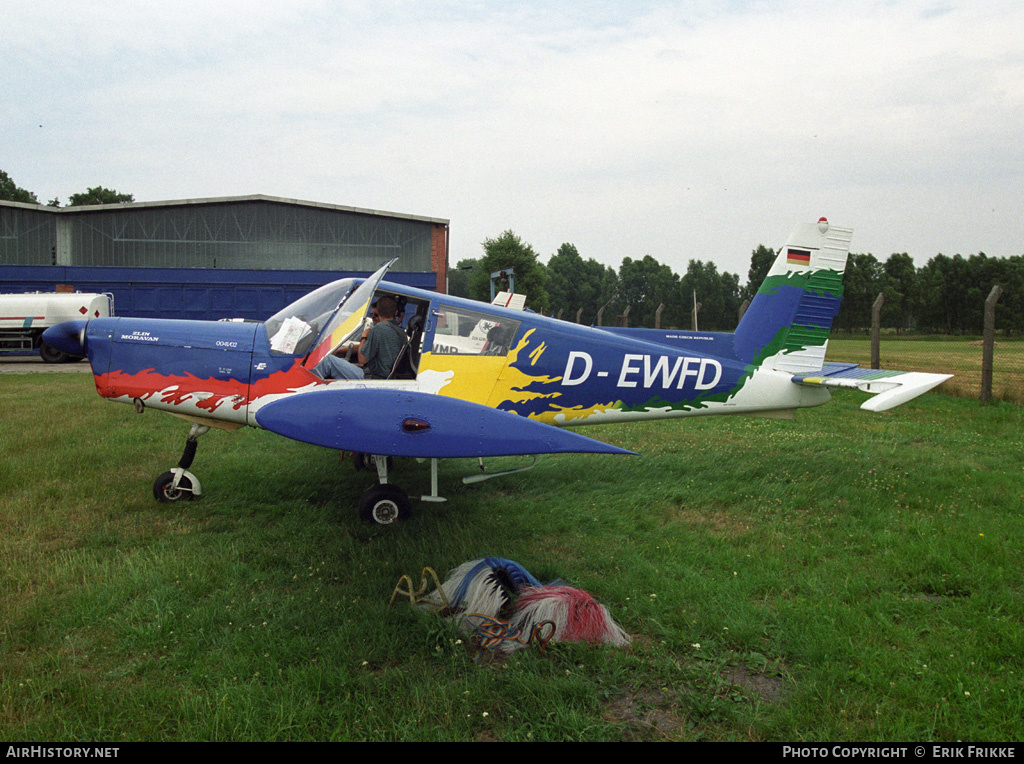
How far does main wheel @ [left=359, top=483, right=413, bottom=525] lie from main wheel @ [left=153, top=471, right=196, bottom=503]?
1749mm

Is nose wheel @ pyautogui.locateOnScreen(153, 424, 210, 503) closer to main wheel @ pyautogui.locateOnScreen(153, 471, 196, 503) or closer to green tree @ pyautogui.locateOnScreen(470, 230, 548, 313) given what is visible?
main wheel @ pyautogui.locateOnScreen(153, 471, 196, 503)

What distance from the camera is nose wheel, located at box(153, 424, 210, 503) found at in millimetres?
5461

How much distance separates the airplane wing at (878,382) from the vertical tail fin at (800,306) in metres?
0.21

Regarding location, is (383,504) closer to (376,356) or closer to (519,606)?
(376,356)

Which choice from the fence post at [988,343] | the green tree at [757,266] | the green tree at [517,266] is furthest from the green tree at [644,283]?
the fence post at [988,343]

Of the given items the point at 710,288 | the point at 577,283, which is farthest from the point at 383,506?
the point at 577,283

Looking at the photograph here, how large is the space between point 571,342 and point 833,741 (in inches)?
152

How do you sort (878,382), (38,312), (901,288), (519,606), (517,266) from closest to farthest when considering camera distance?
(519,606)
(878,382)
(38,312)
(517,266)
(901,288)

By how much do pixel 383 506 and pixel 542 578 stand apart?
1.73 metres

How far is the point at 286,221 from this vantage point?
32.1 meters

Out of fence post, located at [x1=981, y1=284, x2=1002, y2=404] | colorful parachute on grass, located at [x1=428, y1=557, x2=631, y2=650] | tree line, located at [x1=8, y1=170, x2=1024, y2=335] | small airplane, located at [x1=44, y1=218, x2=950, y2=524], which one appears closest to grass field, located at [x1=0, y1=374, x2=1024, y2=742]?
colorful parachute on grass, located at [x1=428, y1=557, x2=631, y2=650]

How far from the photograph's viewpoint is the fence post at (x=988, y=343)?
33.3 feet

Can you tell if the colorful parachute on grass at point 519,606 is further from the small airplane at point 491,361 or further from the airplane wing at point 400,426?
the small airplane at point 491,361

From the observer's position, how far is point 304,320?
5316 mm
